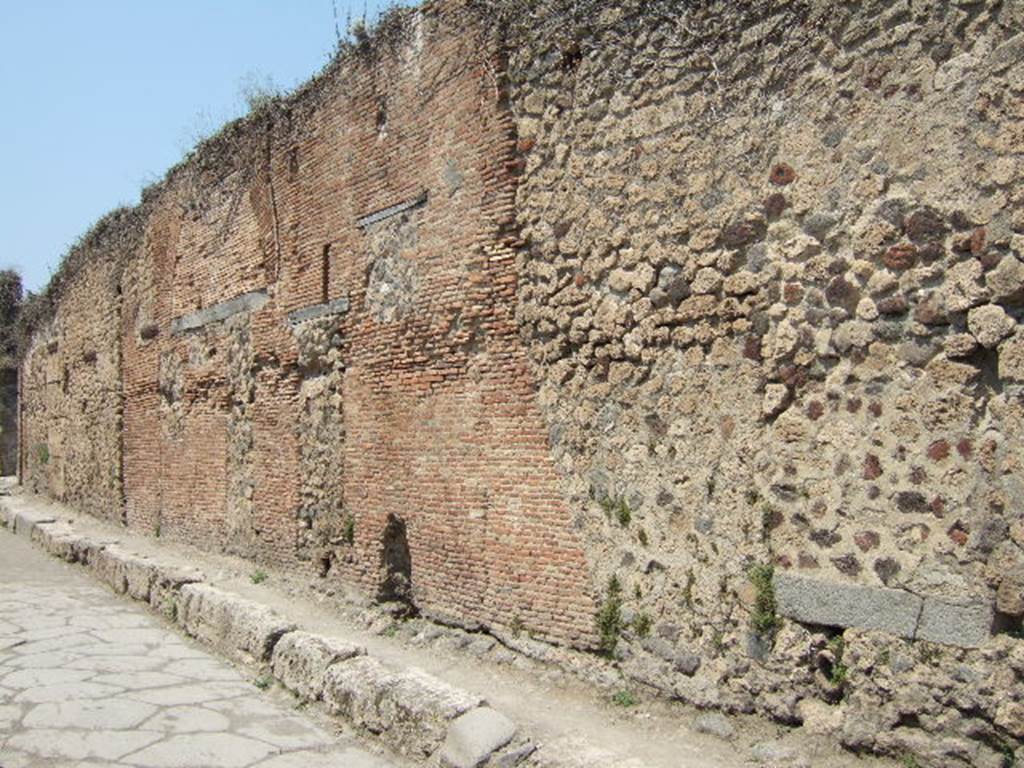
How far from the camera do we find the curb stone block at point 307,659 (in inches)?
209

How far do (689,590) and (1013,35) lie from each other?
2556 mm

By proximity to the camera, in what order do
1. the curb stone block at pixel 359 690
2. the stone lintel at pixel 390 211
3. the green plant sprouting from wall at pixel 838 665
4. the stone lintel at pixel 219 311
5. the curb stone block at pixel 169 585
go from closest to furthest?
the green plant sprouting from wall at pixel 838 665 < the curb stone block at pixel 359 690 < the stone lintel at pixel 390 211 < the curb stone block at pixel 169 585 < the stone lintel at pixel 219 311

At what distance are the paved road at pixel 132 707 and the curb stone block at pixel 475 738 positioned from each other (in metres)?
0.40

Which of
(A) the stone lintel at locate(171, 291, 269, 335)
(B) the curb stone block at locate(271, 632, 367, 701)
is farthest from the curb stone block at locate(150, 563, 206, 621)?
(A) the stone lintel at locate(171, 291, 269, 335)

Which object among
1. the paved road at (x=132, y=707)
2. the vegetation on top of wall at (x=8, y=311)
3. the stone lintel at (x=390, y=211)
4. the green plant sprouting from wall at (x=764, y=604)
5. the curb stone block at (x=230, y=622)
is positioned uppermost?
the vegetation on top of wall at (x=8, y=311)

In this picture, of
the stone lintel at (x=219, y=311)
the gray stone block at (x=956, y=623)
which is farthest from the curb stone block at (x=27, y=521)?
the gray stone block at (x=956, y=623)

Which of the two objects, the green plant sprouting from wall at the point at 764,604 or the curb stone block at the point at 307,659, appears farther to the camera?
the curb stone block at the point at 307,659

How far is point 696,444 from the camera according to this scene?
455cm

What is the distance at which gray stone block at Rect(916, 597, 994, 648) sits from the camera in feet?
11.6

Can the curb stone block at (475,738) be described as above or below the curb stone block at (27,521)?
below

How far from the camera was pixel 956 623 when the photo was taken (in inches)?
142

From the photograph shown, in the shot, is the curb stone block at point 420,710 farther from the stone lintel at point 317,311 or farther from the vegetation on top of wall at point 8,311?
the vegetation on top of wall at point 8,311

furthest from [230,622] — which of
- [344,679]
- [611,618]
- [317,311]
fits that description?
[611,618]

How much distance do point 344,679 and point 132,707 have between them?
107 cm
